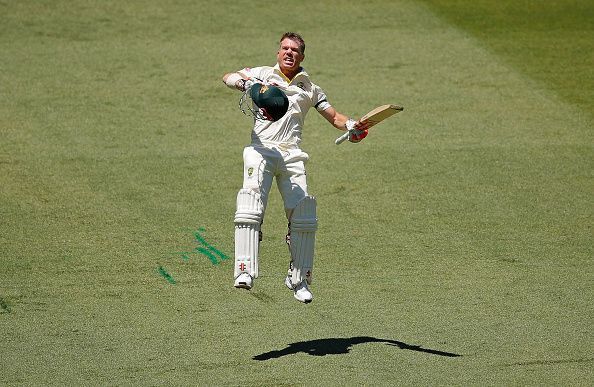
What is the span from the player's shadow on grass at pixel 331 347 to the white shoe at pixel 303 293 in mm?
366

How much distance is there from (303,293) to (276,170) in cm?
103

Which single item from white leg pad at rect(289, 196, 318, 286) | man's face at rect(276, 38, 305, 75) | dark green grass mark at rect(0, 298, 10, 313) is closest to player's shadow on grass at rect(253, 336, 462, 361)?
white leg pad at rect(289, 196, 318, 286)

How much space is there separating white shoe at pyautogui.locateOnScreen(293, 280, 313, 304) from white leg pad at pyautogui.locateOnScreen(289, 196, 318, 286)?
0.12 feet

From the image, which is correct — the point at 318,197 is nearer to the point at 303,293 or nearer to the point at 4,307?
the point at 303,293

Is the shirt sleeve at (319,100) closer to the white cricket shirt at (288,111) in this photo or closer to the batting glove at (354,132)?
the white cricket shirt at (288,111)

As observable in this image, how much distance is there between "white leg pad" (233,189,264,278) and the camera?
9.57m

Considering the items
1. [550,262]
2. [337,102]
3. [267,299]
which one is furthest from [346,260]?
[337,102]

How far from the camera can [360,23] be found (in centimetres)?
1792

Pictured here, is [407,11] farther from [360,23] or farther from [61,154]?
→ [61,154]

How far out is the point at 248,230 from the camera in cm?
962

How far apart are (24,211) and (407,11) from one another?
776 centimetres

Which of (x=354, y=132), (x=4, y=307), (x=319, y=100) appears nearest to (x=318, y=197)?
(x=319, y=100)

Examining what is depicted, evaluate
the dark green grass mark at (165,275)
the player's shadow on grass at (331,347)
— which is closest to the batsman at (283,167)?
the player's shadow on grass at (331,347)

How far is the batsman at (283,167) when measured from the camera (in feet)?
31.5
